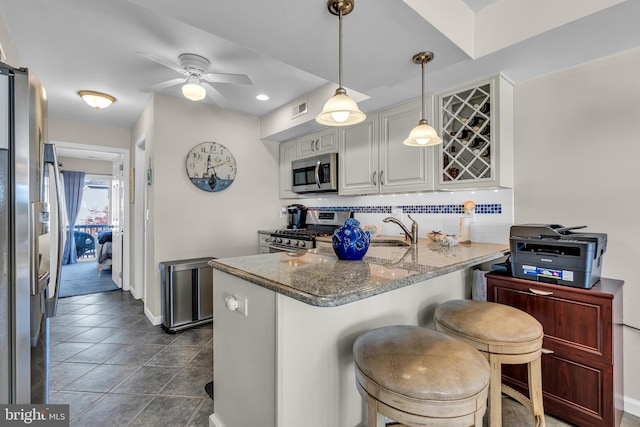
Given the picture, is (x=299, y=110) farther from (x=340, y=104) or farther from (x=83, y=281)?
(x=83, y=281)

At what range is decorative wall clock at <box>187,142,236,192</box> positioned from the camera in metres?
3.43

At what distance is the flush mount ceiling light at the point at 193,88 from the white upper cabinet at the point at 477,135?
80.9 inches

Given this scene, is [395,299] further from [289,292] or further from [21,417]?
[21,417]

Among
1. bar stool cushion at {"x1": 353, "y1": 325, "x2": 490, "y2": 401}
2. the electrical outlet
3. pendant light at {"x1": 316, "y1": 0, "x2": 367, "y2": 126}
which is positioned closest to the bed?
the electrical outlet

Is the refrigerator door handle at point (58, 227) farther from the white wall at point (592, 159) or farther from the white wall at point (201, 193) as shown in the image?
the white wall at point (592, 159)

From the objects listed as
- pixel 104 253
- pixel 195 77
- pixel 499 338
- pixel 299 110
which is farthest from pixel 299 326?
pixel 104 253

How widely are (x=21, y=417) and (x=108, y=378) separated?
1.27 meters

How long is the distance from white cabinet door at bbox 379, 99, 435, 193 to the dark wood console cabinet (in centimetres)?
113

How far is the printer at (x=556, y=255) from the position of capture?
62.2 inches

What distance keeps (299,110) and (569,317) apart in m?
2.95

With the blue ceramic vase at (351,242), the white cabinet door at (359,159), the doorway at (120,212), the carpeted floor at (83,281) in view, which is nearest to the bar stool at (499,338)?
the blue ceramic vase at (351,242)

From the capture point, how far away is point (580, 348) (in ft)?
5.24

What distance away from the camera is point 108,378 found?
2.18 meters

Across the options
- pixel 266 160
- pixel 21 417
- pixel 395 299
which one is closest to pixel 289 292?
pixel 395 299
